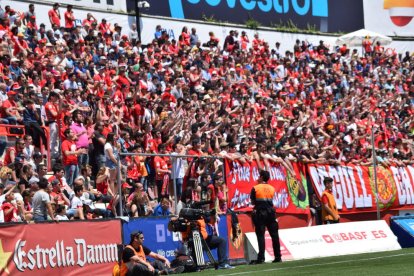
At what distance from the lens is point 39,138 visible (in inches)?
930

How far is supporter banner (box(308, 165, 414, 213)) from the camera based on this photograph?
29.2 metres

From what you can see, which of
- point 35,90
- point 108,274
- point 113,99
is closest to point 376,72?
point 113,99

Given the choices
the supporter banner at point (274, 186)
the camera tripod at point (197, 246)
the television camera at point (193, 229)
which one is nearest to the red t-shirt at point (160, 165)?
the supporter banner at point (274, 186)

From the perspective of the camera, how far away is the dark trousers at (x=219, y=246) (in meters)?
21.3

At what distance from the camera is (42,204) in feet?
63.6

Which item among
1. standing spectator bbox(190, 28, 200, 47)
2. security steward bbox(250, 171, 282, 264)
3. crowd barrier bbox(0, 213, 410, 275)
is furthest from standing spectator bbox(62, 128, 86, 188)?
standing spectator bbox(190, 28, 200, 47)

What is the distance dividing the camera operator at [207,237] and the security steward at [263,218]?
0.88m

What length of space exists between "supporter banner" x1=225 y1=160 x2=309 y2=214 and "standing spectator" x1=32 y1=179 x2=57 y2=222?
6.24m

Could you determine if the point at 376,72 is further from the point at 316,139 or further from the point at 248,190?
the point at 248,190

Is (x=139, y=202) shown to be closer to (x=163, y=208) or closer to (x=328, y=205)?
(x=163, y=208)

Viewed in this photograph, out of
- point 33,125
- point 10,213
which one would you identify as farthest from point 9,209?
point 33,125

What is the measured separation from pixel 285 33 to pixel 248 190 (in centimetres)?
2003

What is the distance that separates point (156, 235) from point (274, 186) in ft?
17.9

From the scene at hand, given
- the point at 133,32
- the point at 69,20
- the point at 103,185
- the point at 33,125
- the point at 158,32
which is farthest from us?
the point at 158,32
